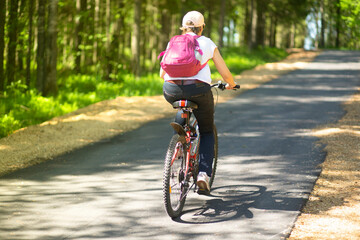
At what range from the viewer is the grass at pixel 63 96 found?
36.0 feet

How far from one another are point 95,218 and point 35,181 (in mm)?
1916

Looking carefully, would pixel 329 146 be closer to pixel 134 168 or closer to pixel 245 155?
pixel 245 155

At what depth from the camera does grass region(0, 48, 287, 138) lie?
36.0ft

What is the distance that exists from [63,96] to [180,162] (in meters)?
9.95

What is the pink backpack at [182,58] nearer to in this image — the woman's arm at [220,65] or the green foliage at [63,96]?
the woman's arm at [220,65]

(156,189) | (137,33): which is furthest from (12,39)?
(156,189)

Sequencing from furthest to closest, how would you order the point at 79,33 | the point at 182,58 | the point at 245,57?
the point at 245,57 → the point at 79,33 → the point at 182,58

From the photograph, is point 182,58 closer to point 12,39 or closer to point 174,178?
point 174,178

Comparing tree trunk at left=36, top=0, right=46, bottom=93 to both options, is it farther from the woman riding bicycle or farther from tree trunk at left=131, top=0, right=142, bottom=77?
the woman riding bicycle

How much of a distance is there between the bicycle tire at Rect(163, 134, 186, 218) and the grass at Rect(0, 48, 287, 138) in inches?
232

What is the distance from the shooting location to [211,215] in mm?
4992

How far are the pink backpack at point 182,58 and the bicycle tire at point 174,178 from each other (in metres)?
0.68

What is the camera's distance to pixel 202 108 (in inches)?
198

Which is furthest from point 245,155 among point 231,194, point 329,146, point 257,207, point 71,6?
point 71,6
